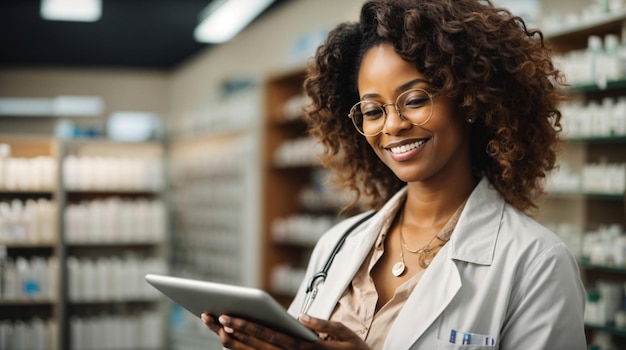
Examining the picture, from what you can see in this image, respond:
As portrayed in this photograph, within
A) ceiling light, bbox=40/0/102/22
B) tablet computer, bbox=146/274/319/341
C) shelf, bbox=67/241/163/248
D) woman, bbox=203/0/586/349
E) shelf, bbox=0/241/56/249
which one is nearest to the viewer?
tablet computer, bbox=146/274/319/341

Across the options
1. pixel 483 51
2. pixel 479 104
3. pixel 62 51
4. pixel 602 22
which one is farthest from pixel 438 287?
pixel 62 51

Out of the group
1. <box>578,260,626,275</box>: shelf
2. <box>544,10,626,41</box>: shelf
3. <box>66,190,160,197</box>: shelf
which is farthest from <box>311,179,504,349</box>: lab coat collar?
<box>66,190,160,197</box>: shelf

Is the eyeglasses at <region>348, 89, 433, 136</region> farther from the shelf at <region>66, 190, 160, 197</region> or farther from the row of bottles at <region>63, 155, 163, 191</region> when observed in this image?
the shelf at <region>66, 190, 160, 197</region>

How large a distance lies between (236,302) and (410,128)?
0.57 metres

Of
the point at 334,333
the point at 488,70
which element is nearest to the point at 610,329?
the point at 488,70

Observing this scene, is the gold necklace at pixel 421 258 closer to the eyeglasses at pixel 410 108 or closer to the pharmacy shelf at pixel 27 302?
the eyeglasses at pixel 410 108

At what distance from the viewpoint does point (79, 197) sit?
645 cm

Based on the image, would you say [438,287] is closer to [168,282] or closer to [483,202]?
[483,202]

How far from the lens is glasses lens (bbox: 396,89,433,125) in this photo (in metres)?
1.56

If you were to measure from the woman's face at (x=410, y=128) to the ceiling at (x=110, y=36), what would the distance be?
8.42 m

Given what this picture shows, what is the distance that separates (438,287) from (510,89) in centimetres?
51

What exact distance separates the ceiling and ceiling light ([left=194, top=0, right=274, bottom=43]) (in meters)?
1.29

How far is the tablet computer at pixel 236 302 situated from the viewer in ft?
4.45

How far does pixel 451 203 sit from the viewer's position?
1.70m
